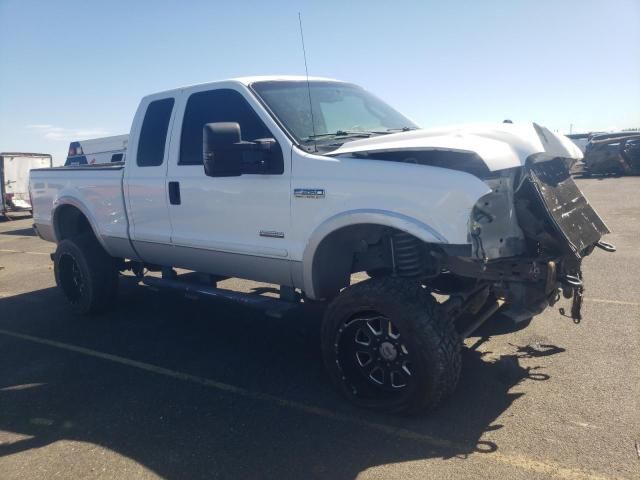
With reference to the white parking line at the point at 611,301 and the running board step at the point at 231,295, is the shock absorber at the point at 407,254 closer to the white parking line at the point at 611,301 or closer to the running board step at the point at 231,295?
the running board step at the point at 231,295

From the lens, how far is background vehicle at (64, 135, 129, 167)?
1733 centimetres

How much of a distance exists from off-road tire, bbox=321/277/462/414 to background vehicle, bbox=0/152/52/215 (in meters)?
18.9

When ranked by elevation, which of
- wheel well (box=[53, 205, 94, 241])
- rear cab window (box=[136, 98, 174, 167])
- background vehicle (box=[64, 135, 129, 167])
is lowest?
wheel well (box=[53, 205, 94, 241])

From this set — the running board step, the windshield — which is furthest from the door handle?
the windshield

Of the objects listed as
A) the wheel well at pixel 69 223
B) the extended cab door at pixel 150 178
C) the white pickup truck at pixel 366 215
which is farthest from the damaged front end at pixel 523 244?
the wheel well at pixel 69 223

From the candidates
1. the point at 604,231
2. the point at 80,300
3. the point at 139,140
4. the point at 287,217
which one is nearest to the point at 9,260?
the point at 80,300

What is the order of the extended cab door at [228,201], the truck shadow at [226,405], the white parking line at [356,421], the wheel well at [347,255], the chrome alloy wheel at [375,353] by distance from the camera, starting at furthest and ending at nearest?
the extended cab door at [228,201], the wheel well at [347,255], the chrome alloy wheel at [375,353], the truck shadow at [226,405], the white parking line at [356,421]

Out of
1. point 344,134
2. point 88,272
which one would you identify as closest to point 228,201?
point 344,134

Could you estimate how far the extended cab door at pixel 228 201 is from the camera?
166 inches

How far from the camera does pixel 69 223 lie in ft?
22.0

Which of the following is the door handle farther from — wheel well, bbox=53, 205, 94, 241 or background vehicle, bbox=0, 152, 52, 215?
background vehicle, bbox=0, 152, 52, 215

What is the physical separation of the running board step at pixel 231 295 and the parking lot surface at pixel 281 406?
1.83 ft

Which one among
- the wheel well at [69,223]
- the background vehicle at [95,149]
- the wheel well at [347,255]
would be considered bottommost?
the wheel well at [347,255]

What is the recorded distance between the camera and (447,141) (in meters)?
3.53
